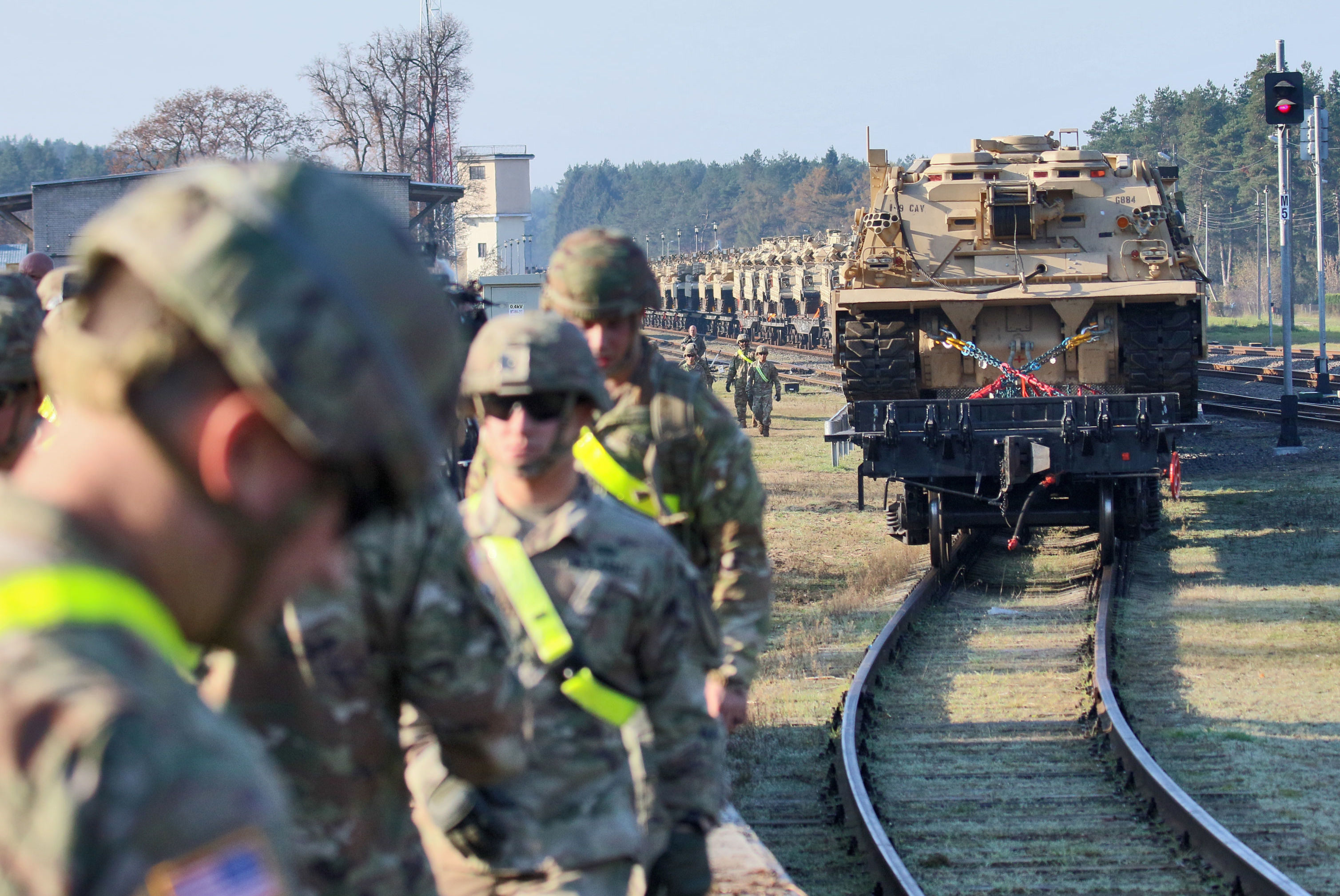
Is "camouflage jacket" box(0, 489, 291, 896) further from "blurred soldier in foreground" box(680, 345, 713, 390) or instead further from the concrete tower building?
the concrete tower building

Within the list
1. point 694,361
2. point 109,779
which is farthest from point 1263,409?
point 109,779

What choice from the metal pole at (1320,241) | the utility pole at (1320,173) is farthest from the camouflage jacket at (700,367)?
the metal pole at (1320,241)

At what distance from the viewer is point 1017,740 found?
8.45 m

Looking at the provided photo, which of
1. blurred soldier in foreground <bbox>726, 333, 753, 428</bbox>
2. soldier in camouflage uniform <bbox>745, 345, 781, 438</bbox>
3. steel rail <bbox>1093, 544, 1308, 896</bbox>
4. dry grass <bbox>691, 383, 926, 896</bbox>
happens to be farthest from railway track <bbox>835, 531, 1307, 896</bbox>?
blurred soldier in foreground <bbox>726, 333, 753, 428</bbox>

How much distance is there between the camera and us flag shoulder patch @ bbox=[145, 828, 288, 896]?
3.62 ft

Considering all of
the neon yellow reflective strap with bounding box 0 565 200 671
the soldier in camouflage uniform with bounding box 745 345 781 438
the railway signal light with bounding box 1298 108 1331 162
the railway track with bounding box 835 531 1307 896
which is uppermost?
the railway signal light with bounding box 1298 108 1331 162

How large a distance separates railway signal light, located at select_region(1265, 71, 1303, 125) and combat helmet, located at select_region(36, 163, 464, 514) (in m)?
19.3

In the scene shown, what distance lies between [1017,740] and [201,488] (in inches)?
304

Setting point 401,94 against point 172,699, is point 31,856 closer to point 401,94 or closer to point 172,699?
point 172,699

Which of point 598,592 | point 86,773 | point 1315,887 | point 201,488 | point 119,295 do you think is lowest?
point 1315,887

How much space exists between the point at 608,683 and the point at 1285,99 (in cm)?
1790

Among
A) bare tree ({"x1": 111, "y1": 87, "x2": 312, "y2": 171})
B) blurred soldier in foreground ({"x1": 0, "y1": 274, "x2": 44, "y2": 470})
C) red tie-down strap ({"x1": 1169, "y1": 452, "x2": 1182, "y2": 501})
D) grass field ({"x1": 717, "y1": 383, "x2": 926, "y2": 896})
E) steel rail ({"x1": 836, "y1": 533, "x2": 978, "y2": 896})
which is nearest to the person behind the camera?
blurred soldier in foreground ({"x1": 0, "y1": 274, "x2": 44, "y2": 470})

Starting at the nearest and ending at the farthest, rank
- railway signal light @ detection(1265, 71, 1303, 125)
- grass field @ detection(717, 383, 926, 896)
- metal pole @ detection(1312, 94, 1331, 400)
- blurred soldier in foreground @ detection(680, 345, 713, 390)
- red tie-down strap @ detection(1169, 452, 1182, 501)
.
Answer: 1. grass field @ detection(717, 383, 926, 896)
2. red tie-down strap @ detection(1169, 452, 1182, 501)
3. railway signal light @ detection(1265, 71, 1303, 125)
4. blurred soldier in foreground @ detection(680, 345, 713, 390)
5. metal pole @ detection(1312, 94, 1331, 400)

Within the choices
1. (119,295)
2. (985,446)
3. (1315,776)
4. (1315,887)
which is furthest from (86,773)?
(985,446)
